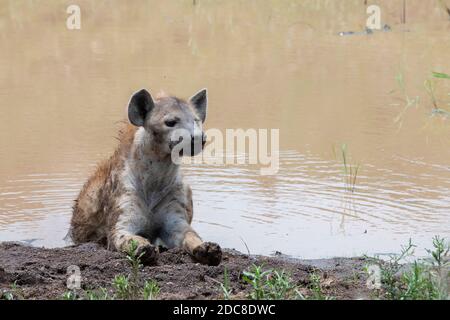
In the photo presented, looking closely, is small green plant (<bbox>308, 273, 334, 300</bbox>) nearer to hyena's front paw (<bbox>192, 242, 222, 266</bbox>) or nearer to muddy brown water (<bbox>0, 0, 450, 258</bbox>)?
hyena's front paw (<bbox>192, 242, 222, 266</bbox>)

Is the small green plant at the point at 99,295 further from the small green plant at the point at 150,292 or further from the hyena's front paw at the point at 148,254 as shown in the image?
the hyena's front paw at the point at 148,254

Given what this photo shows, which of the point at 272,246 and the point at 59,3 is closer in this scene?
the point at 272,246

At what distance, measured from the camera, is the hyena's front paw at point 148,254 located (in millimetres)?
4441

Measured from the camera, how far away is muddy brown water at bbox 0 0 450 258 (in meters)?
6.30

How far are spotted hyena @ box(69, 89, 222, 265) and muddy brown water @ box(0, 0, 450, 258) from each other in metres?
0.56

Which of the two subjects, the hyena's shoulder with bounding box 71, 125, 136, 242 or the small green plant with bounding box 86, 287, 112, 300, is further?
the hyena's shoulder with bounding box 71, 125, 136, 242

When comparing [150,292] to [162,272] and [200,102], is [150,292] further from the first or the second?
[200,102]

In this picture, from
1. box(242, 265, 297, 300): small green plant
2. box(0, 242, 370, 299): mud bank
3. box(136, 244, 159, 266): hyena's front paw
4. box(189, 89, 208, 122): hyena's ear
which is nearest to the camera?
box(242, 265, 297, 300): small green plant

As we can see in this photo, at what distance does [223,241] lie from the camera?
596 cm

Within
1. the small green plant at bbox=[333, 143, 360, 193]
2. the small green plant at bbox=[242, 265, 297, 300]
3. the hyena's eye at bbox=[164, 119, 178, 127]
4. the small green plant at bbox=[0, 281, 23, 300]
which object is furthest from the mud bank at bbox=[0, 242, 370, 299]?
the small green plant at bbox=[333, 143, 360, 193]

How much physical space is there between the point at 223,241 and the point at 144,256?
60.8 inches

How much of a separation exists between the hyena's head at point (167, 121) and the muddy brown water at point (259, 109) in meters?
0.93
